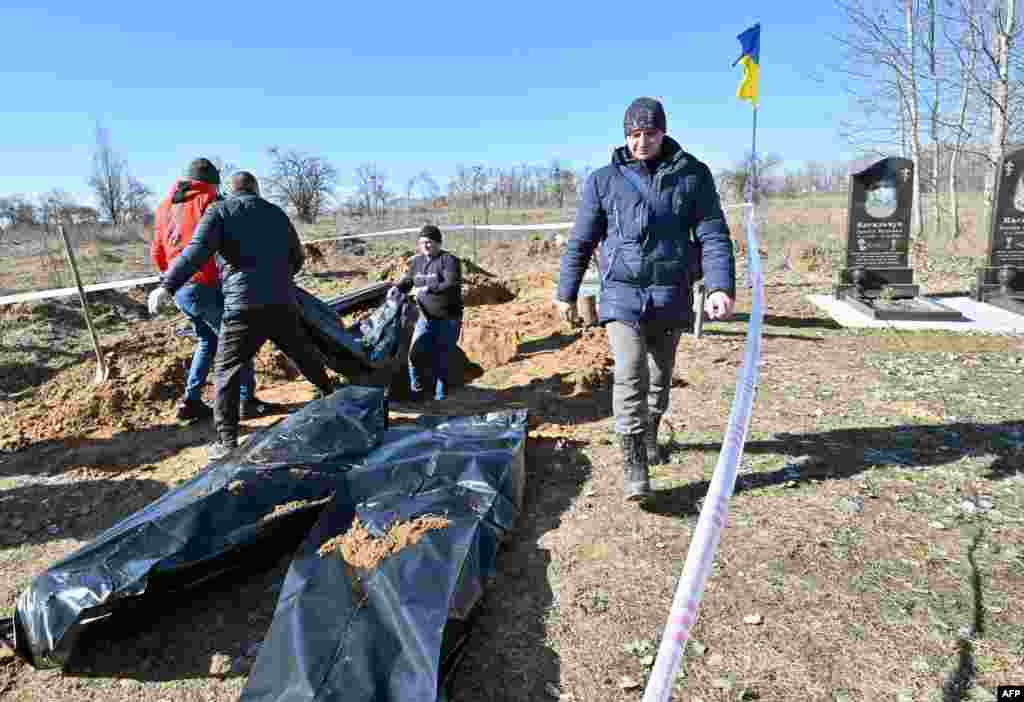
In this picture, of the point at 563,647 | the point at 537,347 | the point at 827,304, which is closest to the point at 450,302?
the point at 537,347

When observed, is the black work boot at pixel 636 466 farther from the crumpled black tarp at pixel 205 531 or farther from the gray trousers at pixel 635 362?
the crumpled black tarp at pixel 205 531

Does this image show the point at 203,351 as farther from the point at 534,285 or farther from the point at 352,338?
the point at 534,285

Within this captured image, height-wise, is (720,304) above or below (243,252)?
below

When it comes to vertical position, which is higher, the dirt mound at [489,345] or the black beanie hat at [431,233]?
the black beanie hat at [431,233]

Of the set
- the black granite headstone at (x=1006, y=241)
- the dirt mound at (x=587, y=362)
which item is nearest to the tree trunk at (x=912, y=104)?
the black granite headstone at (x=1006, y=241)

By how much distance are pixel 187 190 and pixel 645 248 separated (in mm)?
3163

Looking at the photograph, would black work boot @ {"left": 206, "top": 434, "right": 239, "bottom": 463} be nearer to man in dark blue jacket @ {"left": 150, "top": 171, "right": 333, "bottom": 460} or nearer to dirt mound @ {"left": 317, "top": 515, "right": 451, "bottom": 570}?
man in dark blue jacket @ {"left": 150, "top": 171, "right": 333, "bottom": 460}

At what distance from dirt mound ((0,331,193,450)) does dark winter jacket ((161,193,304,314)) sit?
1865mm

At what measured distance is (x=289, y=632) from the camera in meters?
1.87

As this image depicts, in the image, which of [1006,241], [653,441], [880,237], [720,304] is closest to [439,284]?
[653,441]

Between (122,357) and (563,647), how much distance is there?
6.14 m

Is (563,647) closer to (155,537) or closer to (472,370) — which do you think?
(155,537)

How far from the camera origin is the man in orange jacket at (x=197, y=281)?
4.24 m

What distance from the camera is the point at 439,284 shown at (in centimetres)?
502
